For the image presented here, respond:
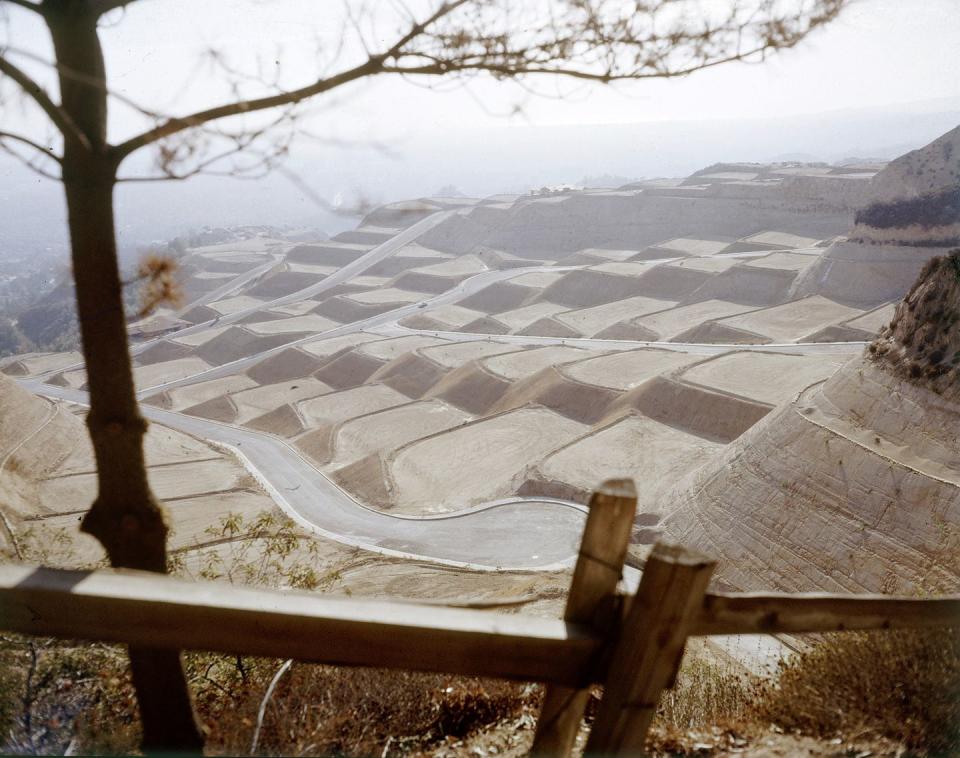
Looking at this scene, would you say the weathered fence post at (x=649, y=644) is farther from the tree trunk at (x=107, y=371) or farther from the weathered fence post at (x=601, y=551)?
the tree trunk at (x=107, y=371)

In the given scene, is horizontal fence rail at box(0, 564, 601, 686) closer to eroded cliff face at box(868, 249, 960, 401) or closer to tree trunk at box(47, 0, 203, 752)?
tree trunk at box(47, 0, 203, 752)

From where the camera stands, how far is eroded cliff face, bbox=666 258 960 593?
41.6 ft

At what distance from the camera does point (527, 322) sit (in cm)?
4500

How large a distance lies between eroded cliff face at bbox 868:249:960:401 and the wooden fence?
557 inches

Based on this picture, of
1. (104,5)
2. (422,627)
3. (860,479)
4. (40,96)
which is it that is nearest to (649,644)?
(422,627)

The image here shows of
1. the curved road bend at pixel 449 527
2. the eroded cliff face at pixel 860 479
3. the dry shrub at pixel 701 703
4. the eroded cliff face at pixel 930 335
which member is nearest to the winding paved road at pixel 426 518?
the curved road bend at pixel 449 527

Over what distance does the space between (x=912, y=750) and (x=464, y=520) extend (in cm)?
1671

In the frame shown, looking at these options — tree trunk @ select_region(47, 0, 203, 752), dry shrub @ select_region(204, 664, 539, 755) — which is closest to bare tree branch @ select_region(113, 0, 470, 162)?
tree trunk @ select_region(47, 0, 203, 752)

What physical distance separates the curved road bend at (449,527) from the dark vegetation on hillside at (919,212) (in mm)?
26707

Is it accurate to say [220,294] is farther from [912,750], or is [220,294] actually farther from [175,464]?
[912,750]

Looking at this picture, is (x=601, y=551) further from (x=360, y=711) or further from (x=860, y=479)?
(x=860, y=479)

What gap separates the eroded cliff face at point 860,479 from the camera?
500 inches

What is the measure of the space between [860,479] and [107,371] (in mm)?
14325

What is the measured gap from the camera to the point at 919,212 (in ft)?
115
